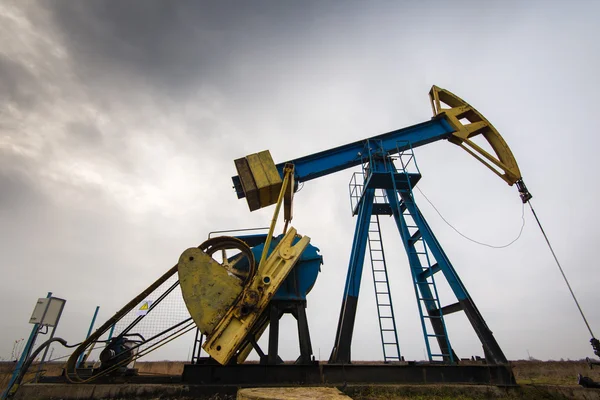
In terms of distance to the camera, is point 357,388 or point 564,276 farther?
point 564,276

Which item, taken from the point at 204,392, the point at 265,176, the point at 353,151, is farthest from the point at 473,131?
the point at 204,392

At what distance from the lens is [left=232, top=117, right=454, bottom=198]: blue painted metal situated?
6.88 metres

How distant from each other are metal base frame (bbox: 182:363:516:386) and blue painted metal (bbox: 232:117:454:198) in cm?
325

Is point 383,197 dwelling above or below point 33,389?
above

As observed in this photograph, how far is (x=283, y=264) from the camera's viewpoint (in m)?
4.72

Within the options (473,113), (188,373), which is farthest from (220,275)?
(473,113)

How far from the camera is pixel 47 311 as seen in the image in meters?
5.09

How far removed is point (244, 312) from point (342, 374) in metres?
2.05

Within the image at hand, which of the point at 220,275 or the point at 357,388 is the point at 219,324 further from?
the point at 357,388

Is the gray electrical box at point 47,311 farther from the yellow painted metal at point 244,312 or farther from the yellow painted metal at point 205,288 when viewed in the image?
the yellow painted metal at point 244,312

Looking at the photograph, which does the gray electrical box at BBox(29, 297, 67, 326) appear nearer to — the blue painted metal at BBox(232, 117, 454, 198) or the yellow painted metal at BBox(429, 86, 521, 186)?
the blue painted metal at BBox(232, 117, 454, 198)

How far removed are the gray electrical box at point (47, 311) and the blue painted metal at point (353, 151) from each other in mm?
3763

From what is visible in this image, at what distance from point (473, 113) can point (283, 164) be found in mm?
5873

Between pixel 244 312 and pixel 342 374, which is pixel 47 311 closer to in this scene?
pixel 244 312
